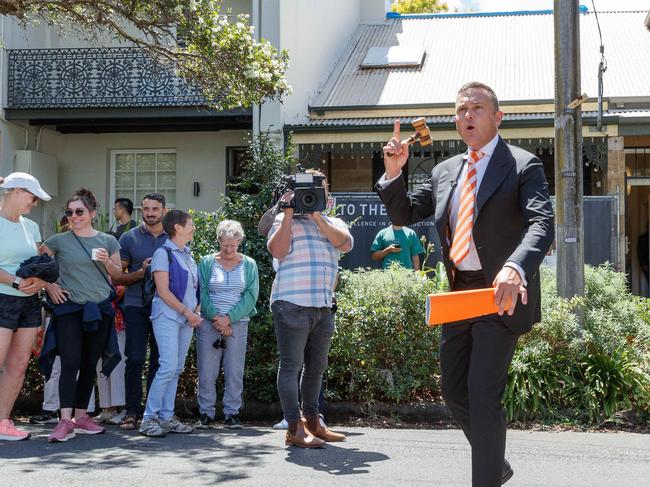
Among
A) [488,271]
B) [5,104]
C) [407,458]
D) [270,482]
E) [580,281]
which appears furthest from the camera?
[5,104]

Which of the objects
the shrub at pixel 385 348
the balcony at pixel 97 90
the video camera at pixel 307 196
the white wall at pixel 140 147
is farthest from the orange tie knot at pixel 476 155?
the white wall at pixel 140 147

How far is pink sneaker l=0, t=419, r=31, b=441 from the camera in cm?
697

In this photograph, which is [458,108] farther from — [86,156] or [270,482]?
[86,156]

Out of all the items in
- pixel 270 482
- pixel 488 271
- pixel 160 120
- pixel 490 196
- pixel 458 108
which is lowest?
pixel 270 482

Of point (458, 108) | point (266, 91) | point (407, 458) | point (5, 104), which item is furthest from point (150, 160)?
point (458, 108)

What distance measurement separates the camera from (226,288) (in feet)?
26.0

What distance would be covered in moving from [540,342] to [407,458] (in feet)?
7.05

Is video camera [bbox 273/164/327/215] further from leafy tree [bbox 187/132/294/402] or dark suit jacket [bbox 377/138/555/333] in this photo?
leafy tree [bbox 187/132/294/402]

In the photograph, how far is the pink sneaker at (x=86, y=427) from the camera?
733cm

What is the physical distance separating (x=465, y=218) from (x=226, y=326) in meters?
3.67

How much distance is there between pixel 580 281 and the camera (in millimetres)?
8516

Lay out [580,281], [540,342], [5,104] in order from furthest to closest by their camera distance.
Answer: [5,104] → [580,281] → [540,342]

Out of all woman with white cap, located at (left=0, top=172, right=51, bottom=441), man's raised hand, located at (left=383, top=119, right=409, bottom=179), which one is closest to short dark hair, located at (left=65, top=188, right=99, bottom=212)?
woman with white cap, located at (left=0, top=172, right=51, bottom=441)

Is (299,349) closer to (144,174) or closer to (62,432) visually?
(62,432)
